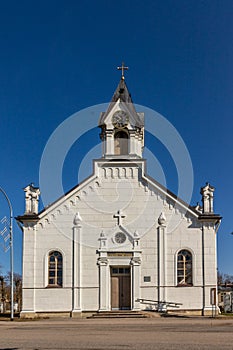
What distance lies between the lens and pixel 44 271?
40.7 metres

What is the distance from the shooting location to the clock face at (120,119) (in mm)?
43281

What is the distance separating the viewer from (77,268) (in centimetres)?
4059

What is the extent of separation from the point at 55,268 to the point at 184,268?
8190mm

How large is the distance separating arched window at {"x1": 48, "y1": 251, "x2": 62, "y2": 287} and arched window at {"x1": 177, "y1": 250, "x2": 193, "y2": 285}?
7.53 m

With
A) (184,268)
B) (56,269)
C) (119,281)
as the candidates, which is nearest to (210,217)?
(184,268)

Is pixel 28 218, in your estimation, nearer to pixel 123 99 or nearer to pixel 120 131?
pixel 120 131

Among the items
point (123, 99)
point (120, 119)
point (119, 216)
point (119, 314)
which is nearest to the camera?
point (119, 314)

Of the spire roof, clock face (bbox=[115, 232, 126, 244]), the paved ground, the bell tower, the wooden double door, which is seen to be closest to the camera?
the paved ground

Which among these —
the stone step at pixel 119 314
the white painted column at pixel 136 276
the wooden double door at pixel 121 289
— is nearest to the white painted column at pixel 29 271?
the stone step at pixel 119 314

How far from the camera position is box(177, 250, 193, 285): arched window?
133 ft

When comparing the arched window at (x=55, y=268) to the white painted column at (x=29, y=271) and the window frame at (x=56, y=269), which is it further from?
the white painted column at (x=29, y=271)

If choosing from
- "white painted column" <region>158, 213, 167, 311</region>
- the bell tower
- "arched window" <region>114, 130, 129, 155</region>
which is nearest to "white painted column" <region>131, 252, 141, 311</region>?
"white painted column" <region>158, 213, 167, 311</region>

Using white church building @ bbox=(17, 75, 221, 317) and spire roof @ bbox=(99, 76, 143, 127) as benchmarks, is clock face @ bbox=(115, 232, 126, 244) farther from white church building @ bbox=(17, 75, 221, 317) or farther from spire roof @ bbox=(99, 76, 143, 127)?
spire roof @ bbox=(99, 76, 143, 127)

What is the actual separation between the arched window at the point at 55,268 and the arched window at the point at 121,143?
797 cm
